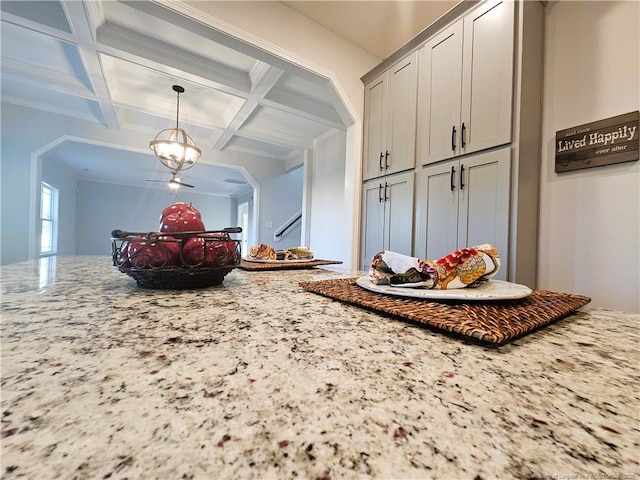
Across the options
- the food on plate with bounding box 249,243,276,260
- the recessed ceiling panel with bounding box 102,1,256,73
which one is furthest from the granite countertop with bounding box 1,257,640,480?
the recessed ceiling panel with bounding box 102,1,256,73

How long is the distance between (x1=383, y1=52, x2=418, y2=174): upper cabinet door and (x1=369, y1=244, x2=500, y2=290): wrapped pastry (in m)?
1.26

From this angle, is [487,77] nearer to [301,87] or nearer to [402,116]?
[402,116]

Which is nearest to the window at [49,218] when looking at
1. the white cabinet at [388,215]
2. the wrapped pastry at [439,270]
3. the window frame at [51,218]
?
the window frame at [51,218]

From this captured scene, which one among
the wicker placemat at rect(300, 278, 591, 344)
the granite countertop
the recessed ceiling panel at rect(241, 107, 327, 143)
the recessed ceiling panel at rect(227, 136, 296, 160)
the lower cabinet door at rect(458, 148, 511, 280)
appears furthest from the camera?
the recessed ceiling panel at rect(227, 136, 296, 160)

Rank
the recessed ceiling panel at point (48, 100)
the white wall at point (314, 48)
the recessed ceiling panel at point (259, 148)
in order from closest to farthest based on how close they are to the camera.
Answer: the white wall at point (314, 48) → the recessed ceiling panel at point (48, 100) → the recessed ceiling panel at point (259, 148)

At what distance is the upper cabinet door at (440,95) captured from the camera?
1.48 m

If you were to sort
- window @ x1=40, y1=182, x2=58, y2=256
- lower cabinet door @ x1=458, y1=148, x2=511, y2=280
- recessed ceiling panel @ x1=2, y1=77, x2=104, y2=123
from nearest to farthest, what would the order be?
lower cabinet door @ x1=458, y1=148, x2=511, y2=280
recessed ceiling panel @ x1=2, y1=77, x2=104, y2=123
window @ x1=40, y1=182, x2=58, y2=256

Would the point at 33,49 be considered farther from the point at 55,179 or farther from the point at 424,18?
the point at 55,179

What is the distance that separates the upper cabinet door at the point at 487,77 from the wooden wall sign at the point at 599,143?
33 centimetres

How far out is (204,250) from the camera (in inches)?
21.6

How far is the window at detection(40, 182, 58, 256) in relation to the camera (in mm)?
4301

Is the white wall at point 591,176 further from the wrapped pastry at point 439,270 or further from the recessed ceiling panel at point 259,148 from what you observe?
the recessed ceiling panel at point 259,148

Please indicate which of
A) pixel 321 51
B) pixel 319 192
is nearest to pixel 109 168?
pixel 319 192

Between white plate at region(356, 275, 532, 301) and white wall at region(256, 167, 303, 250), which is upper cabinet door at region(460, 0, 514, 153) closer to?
white plate at region(356, 275, 532, 301)
